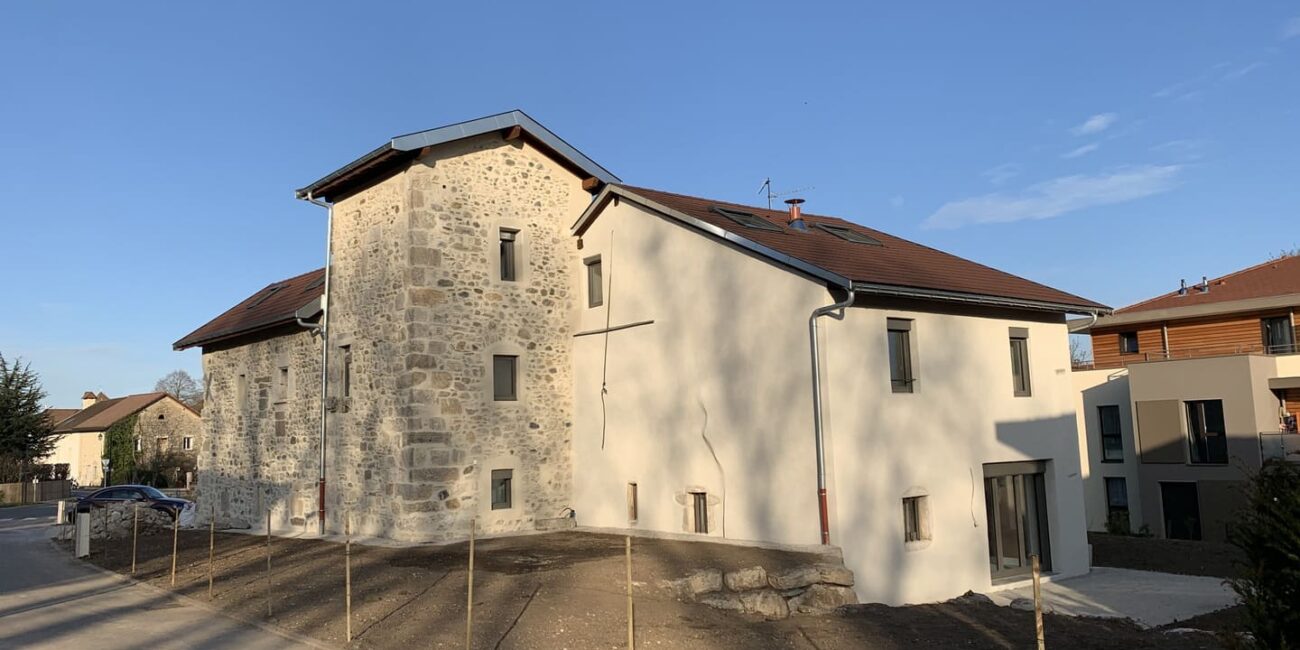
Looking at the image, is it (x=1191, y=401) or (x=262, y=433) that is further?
(x=1191, y=401)

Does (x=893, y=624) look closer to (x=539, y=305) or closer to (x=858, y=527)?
(x=858, y=527)

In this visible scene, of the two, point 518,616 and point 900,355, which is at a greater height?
point 900,355

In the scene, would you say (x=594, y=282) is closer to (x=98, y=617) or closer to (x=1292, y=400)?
(x=98, y=617)

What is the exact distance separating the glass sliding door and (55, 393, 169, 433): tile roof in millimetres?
53799

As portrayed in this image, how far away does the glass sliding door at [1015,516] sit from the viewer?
51.9 ft

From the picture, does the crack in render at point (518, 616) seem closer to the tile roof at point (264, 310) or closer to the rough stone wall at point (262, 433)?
the rough stone wall at point (262, 433)

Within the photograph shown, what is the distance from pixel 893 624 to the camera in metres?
10.7

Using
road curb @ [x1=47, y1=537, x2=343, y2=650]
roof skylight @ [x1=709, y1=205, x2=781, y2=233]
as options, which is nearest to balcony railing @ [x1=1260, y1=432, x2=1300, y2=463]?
roof skylight @ [x1=709, y1=205, x2=781, y2=233]

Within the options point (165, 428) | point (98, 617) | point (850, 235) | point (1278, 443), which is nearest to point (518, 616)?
point (98, 617)

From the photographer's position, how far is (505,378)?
17.4 metres

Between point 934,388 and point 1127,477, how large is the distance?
1716cm

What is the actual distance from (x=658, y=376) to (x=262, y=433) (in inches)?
425

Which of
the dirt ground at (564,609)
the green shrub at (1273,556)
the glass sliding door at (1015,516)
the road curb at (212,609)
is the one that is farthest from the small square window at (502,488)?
the green shrub at (1273,556)

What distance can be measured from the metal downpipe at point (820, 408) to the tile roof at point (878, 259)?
541mm
